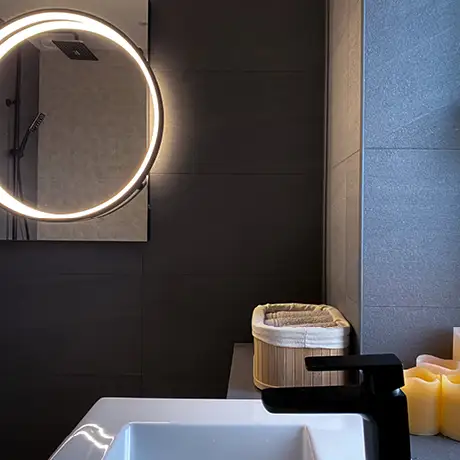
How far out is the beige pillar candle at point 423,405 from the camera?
2.65 ft

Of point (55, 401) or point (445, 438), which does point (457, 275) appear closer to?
point (445, 438)

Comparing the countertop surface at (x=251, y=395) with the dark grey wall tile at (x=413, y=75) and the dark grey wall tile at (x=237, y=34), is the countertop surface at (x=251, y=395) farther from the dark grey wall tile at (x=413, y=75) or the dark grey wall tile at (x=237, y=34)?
the dark grey wall tile at (x=237, y=34)

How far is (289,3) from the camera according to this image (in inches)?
53.0

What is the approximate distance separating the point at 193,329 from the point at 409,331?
0.60m

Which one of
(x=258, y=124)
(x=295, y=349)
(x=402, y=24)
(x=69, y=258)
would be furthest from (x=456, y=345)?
(x=69, y=258)

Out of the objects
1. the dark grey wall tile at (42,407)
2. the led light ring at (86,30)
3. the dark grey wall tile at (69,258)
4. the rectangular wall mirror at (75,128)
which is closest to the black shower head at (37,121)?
the rectangular wall mirror at (75,128)

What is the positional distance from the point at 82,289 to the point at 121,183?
11.9 inches

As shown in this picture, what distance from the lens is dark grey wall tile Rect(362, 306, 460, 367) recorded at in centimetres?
94

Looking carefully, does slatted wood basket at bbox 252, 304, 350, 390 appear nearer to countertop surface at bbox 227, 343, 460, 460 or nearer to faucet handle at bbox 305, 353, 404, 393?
countertop surface at bbox 227, 343, 460, 460

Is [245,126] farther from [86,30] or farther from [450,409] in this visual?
[450,409]

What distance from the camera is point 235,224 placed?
1.35m

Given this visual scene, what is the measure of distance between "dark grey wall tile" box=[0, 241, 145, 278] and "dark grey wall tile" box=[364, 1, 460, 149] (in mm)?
711

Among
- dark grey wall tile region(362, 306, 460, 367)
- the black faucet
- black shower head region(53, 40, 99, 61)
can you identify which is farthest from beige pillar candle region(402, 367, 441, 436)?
black shower head region(53, 40, 99, 61)

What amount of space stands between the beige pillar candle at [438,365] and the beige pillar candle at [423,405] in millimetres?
33
